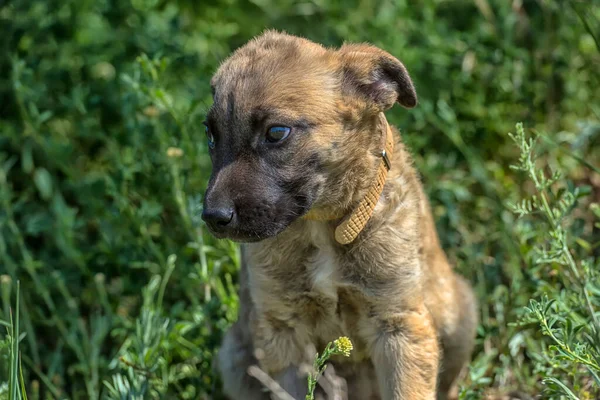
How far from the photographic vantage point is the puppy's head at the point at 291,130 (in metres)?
3.59

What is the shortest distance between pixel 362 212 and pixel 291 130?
20.1 inches

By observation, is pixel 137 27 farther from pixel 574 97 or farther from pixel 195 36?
pixel 574 97

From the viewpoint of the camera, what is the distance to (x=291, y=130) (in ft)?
11.9

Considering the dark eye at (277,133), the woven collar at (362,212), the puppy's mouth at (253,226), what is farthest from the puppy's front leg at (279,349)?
the dark eye at (277,133)

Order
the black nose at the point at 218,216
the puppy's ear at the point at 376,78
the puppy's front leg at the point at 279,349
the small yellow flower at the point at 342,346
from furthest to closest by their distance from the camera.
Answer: the puppy's front leg at the point at 279,349, the puppy's ear at the point at 376,78, the black nose at the point at 218,216, the small yellow flower at the point at 342,346

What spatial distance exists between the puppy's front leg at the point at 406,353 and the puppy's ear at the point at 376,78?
0.91 meters

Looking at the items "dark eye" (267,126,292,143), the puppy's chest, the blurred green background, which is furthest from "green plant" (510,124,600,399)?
"dark eye" (267,126,292,143)

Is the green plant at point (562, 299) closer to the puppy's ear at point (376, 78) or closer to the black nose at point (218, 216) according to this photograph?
the puppy's ear at point (376, 78)

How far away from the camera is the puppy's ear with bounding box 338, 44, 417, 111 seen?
386 centimetres

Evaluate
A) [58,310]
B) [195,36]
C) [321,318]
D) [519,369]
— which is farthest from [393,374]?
[195,36]

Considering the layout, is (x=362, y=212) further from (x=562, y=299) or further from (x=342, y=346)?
(x=562, y=299)

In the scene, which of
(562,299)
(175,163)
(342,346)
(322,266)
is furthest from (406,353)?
(175,163)

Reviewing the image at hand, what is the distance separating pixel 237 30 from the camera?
23.3 feet

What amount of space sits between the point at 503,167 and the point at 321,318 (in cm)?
260
